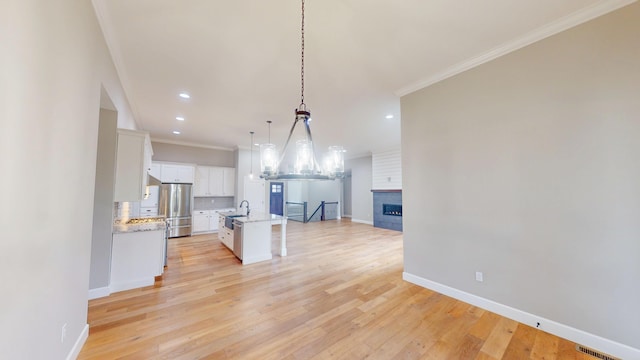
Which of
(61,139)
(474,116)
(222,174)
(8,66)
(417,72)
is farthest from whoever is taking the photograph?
(222,174)

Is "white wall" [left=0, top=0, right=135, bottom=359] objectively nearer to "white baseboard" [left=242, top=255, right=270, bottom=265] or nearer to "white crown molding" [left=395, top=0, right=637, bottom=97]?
"white baseboard" [left=242, top=255, right=270, bottom=265]

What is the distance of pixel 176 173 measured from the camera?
6973 millimetres

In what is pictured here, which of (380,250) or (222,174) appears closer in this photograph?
(380,250)

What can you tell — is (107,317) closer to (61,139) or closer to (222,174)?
(61,139)

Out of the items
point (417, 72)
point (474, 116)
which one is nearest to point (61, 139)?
point (417, 72)

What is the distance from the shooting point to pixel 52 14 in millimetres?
1395

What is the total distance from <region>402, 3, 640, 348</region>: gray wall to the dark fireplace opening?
510 centimetres

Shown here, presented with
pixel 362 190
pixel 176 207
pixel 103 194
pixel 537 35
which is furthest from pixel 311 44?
pixel 362 190

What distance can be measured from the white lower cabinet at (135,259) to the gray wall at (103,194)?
166 mm

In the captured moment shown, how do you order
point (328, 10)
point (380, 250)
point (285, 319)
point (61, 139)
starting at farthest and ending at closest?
point (380, 250) → point (285, 319) → point (328, 10) → point (61, 139)

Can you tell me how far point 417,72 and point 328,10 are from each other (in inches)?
65.8

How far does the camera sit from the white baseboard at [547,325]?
2.02m

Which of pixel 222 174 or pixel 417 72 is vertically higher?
pixel 417 72

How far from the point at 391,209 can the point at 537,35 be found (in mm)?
6645
